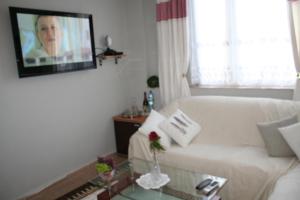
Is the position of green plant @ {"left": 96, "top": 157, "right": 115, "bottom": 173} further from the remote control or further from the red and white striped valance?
the red and white striped valance

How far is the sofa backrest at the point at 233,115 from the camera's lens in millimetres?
2658

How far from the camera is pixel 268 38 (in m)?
2.91

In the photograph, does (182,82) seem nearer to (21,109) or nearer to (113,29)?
(113,29)

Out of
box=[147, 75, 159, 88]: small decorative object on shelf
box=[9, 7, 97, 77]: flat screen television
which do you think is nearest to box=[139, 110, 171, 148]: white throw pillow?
box=[147, 75, 159, 88]: small decorative object on shelf

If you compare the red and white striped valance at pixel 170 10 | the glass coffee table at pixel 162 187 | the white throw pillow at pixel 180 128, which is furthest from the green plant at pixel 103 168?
the red and white striped valance at pixel 170 10

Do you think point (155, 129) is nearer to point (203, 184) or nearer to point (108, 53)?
point (203, 184)

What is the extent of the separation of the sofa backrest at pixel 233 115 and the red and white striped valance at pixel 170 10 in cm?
105

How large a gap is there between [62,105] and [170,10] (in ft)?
5.64

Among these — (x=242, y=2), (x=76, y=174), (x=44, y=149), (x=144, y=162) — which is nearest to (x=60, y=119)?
(x=44, y=149)

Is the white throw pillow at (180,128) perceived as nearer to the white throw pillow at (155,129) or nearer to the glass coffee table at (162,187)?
the white throw pillow at (155,129)

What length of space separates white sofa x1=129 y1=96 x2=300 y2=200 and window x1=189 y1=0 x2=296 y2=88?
34 centimetres

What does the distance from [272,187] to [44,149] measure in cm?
225

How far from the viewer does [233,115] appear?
2.85 m

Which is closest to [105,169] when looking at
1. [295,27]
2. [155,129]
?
[155,129]
